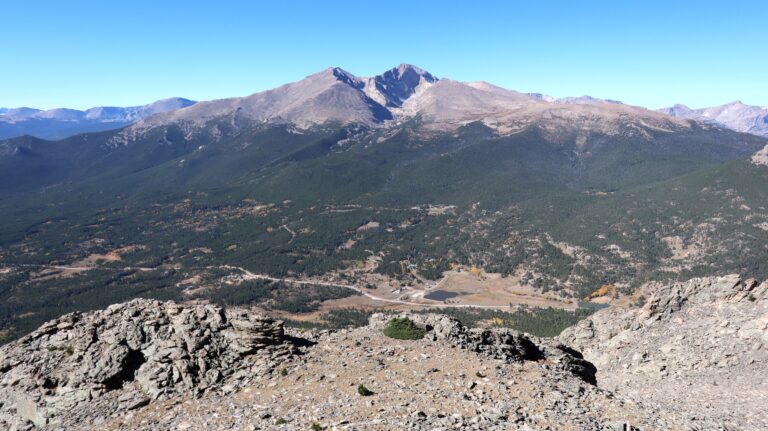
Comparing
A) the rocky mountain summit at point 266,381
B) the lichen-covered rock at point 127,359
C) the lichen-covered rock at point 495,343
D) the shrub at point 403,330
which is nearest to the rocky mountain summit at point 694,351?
the lichen-covered rock at point 495,343

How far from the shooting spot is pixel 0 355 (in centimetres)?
3866

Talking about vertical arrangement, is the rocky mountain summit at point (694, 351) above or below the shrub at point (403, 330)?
below

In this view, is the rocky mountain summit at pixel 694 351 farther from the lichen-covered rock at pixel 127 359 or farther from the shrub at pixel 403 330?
the lichen-covered rock at pixel 127 359

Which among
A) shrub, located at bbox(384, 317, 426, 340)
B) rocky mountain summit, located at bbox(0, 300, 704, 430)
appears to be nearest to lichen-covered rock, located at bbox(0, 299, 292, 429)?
rocky mountain summit, located at bbox(0, 300, 704, 430)

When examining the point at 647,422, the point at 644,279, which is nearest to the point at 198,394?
the point at 647,422

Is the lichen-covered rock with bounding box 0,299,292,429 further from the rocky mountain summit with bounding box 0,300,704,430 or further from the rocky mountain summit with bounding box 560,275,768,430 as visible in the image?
the rocky mountain summit with bounding box 560,275,768,430

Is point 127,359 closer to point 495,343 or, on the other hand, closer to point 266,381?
point 266,381

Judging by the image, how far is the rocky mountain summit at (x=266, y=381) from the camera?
97.5 feet

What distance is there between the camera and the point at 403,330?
4316 centimetres

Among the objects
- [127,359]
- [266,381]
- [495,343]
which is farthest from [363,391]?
[127,359]

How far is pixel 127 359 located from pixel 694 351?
56491 mm

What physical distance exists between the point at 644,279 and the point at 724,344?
150 meters

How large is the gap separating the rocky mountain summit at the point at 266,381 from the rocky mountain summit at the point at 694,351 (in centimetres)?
1109

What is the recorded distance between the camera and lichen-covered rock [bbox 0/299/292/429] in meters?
34.1
